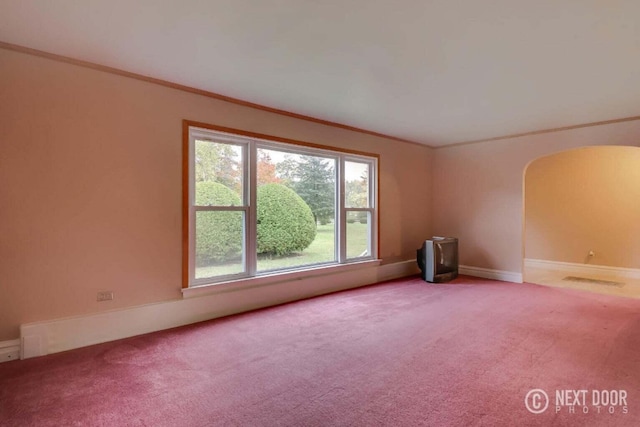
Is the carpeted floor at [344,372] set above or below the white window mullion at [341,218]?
below

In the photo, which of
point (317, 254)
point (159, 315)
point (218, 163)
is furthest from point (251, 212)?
point (159, 315)

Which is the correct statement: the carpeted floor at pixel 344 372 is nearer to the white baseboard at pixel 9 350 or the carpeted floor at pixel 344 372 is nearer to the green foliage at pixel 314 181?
the white baseboard at pixel 9 350

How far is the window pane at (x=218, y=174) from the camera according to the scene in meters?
3.53

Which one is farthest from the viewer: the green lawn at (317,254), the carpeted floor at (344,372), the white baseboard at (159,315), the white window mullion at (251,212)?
the white window mullion at (251,212)

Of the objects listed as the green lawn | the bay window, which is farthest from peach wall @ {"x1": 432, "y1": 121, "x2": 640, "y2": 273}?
the green lawn

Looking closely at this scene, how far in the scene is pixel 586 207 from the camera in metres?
6.17

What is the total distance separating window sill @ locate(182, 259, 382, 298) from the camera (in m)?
3.42

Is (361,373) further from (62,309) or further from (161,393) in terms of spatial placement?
(62,309)

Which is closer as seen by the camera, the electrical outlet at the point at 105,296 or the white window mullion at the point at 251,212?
the electrical outlet at the point at 105,296

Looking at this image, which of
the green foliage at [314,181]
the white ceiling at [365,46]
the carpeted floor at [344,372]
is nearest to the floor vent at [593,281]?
the carpeted floor at [344,372]

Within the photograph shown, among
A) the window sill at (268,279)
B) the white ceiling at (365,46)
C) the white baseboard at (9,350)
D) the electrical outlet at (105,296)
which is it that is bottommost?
the white baseboard at (9,350)

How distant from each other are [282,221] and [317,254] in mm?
801

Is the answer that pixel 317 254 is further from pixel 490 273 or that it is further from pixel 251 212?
pixel 490 273

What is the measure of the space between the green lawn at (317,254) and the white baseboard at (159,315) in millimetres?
236
